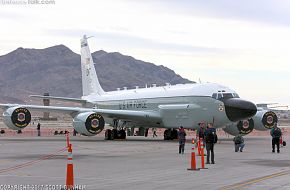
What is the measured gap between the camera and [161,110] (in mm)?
45094

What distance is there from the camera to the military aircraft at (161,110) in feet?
133

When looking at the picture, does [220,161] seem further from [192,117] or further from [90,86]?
[90,86]

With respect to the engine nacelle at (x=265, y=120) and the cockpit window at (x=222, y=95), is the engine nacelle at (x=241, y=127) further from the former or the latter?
the cockpit window at (x=222, y=95)

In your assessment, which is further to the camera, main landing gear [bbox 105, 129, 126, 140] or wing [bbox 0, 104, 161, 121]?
main landing gear [bbox 105, 129, 126, 140]

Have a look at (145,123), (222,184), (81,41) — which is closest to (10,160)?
(222,184)

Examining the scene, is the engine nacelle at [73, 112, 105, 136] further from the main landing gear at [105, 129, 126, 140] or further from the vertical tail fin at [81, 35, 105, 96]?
the vertical tail fin at [81, 35, 105, 96]

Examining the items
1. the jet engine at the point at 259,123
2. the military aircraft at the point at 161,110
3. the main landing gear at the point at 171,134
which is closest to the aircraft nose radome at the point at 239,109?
the military aircraft at the point at 161,110

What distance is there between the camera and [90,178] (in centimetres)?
1816

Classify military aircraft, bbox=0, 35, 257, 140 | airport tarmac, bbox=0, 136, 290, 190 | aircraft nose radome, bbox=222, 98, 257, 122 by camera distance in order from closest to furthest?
airport tarmac, bbox=0, 136, 290, 190 → aircraft nose radome, bbox=222, 98, 257, 122 → military aircraft, bbox=0, 35, 257, 140

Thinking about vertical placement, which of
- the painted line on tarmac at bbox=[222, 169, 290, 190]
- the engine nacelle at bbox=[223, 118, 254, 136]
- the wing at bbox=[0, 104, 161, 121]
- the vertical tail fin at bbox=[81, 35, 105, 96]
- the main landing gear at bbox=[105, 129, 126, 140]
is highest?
the vertical tail fin at bbox=[81, 35, 105, 96]

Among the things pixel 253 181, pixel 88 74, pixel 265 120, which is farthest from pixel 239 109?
pixel 88 74

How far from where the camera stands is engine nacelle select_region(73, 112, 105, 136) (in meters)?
42.6

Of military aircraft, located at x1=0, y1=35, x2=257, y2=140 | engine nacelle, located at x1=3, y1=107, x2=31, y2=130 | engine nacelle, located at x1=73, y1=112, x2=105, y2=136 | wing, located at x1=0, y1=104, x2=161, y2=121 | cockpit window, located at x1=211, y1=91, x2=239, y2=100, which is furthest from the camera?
wing, located at x1=0, y1=104, x2=161, y2=121

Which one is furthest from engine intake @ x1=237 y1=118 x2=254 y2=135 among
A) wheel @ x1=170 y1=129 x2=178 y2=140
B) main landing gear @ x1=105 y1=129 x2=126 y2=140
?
main landing gear @ x1=105 y1=129 x2=126 y2=140
